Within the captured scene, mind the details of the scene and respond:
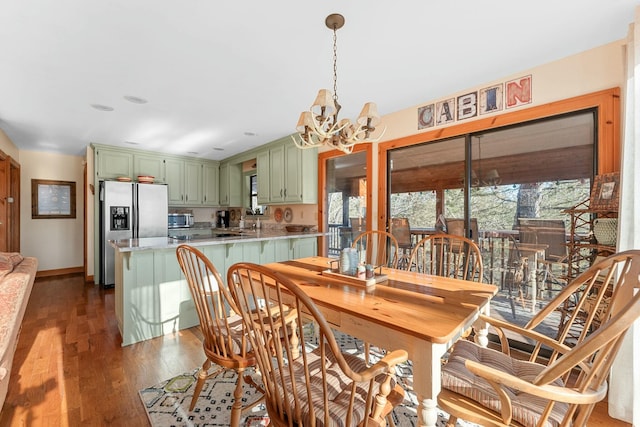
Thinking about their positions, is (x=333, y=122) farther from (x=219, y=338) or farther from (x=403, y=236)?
(x=403, y=236)

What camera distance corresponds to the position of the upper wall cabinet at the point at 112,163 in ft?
14.9

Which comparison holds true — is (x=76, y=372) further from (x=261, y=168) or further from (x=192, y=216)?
(x=192, y=216)

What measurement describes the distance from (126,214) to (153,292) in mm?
2555

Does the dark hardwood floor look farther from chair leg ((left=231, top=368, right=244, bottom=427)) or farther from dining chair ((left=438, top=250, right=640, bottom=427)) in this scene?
dining chair ((left=438, top=250, right=640, bottom=427))

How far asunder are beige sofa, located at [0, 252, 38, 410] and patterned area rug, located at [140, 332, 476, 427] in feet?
2.36

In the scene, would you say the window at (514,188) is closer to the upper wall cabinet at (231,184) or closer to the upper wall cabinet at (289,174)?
the upper wall cabinet at (289,174)

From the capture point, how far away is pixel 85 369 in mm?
2133

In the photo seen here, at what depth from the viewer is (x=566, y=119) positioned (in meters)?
2.27

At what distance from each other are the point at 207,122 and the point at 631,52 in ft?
12.2

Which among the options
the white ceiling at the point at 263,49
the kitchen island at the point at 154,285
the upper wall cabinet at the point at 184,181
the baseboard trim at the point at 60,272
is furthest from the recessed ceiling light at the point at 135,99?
the baseboard trim at the point at 60,272

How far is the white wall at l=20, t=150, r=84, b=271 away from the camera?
4.96 metres

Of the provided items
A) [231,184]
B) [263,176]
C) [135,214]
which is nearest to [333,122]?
[263,176]

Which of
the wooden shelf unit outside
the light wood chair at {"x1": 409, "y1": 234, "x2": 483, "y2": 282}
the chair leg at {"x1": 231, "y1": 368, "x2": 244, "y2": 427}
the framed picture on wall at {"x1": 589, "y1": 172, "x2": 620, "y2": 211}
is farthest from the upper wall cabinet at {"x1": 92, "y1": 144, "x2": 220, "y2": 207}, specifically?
the framed picture on wall at {"x1": 589, "y1": 172, "x2": 620, "y2": 211}

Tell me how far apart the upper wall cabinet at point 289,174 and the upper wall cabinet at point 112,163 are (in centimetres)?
223
